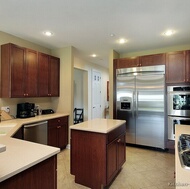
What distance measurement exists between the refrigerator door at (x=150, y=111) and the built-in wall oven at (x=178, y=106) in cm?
15

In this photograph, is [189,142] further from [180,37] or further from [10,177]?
[180,37]

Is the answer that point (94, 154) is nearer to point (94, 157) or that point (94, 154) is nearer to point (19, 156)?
point (94, 157)

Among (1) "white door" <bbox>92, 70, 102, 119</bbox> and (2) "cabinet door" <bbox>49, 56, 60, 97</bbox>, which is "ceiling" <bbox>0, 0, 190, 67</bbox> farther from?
(1) "white door" <bbox>92, 70, 102, 119</bbox>

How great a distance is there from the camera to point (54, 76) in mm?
3900

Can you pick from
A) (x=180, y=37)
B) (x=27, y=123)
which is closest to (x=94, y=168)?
(x=27, y=123)

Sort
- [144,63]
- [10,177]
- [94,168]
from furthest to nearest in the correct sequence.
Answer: [144,63], [94,168], [10,177]

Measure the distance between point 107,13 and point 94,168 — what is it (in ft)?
7.62

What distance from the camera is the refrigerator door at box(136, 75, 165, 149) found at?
11.6 ft

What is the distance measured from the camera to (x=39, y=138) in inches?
117

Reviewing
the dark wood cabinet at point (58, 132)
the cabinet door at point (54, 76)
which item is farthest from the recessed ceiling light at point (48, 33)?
the dark wood cabinet at point (58, 132)

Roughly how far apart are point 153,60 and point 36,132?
122 inches

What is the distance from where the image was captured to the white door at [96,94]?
6.25m

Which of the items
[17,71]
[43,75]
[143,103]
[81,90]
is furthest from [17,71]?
[81,90]

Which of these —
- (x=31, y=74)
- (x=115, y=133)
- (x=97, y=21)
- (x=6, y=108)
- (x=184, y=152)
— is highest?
(x=97, y=21)
